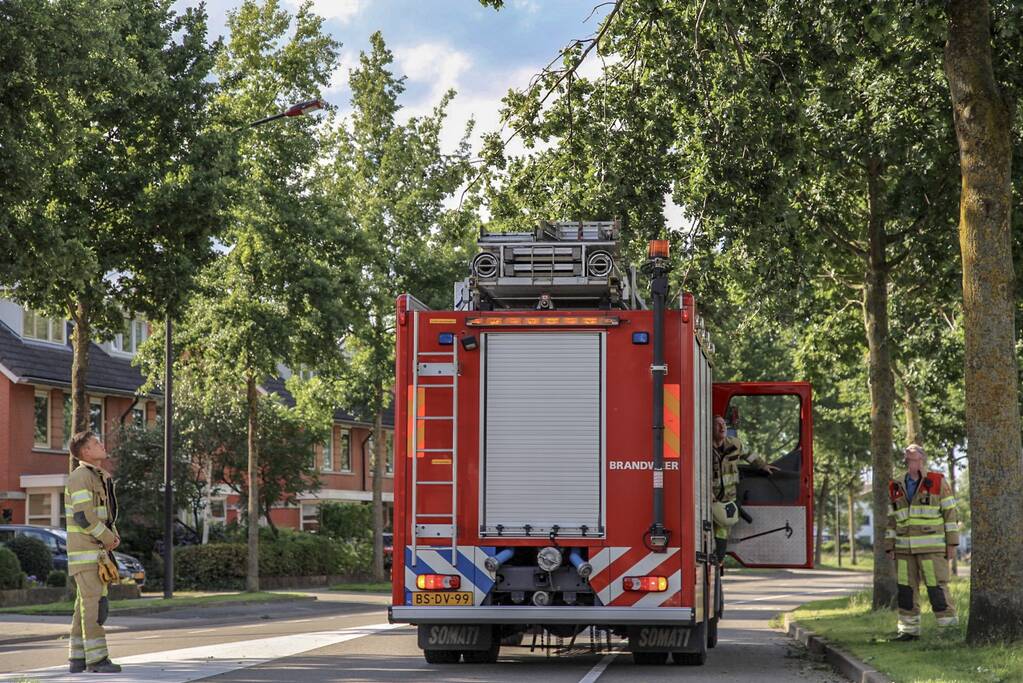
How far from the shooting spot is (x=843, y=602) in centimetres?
2448

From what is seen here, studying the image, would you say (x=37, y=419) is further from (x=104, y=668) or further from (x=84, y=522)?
Result: (x=84, y=522)

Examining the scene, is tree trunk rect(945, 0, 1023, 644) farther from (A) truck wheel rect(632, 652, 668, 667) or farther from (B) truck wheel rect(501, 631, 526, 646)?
Result: (B) truck wheel rect(501, 631, 526, 646)

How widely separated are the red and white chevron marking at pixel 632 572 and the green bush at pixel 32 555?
72.3 feet

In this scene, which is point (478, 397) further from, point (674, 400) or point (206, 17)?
point (206, 17)

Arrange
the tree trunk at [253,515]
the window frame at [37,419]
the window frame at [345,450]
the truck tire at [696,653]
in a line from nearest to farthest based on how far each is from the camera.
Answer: the truck tire at [696,653] → the tree trunk at [253,515] → the window frame at [37,419] → the window frame at [345,450]

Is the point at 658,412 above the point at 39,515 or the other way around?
above

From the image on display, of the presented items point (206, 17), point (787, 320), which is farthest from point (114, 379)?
point (787, 320)

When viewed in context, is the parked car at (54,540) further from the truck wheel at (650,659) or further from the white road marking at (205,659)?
the truck wheel at (650,659)

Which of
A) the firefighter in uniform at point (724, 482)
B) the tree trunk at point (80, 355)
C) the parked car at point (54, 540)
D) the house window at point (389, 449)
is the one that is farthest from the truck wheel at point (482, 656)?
the house window at point (389, 449)

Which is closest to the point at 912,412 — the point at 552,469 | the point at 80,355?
the point at 80,355

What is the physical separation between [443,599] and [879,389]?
1078 cm

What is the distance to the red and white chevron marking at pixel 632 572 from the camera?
38.3 feet

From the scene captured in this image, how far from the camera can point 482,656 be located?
13273 millimetres

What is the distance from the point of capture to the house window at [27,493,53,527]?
4269 cm
